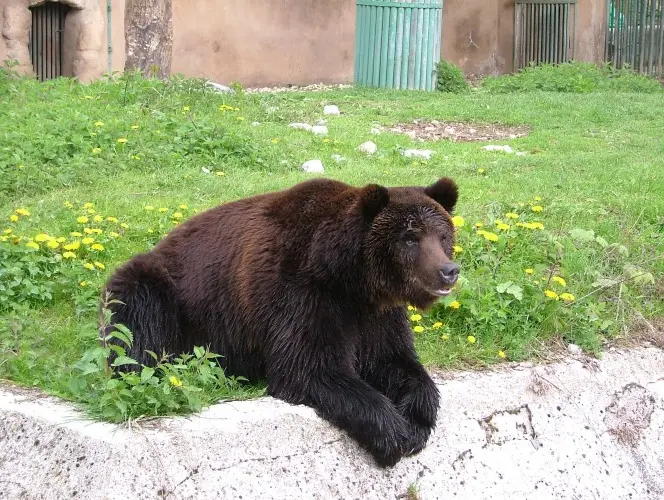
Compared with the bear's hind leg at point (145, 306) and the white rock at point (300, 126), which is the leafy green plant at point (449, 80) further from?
the bear's hind leg at point (145, 306)

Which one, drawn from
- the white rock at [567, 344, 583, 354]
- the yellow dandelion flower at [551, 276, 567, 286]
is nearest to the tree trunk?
the yellow dandelion flower at [551, 276, 567, 286]

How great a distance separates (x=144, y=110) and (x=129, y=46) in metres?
2.25

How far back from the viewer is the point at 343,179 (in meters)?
8.66

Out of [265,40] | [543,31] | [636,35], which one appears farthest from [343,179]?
[543,31]

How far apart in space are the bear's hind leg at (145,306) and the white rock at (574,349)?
7.64 ft

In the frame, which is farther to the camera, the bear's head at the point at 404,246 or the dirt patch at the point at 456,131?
the dirt patch at the point at 456,131

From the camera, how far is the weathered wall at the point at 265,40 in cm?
1584

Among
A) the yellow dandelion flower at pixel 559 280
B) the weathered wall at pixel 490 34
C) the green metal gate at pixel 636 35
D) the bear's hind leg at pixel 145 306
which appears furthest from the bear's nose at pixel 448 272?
the weathered wall at pixel 490 34

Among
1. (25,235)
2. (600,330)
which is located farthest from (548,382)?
(25,235)

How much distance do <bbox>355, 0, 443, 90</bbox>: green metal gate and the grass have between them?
184 cm

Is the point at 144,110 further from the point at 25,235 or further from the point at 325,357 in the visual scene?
the point at 325,357

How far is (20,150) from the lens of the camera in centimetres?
867

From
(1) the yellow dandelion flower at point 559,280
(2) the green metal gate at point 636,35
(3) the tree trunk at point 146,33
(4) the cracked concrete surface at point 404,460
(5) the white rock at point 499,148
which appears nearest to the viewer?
(4) the cracked concrete surface at point 404,460

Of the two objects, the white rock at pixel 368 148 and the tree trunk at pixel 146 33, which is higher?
the tree trunk at pixel 146 33
